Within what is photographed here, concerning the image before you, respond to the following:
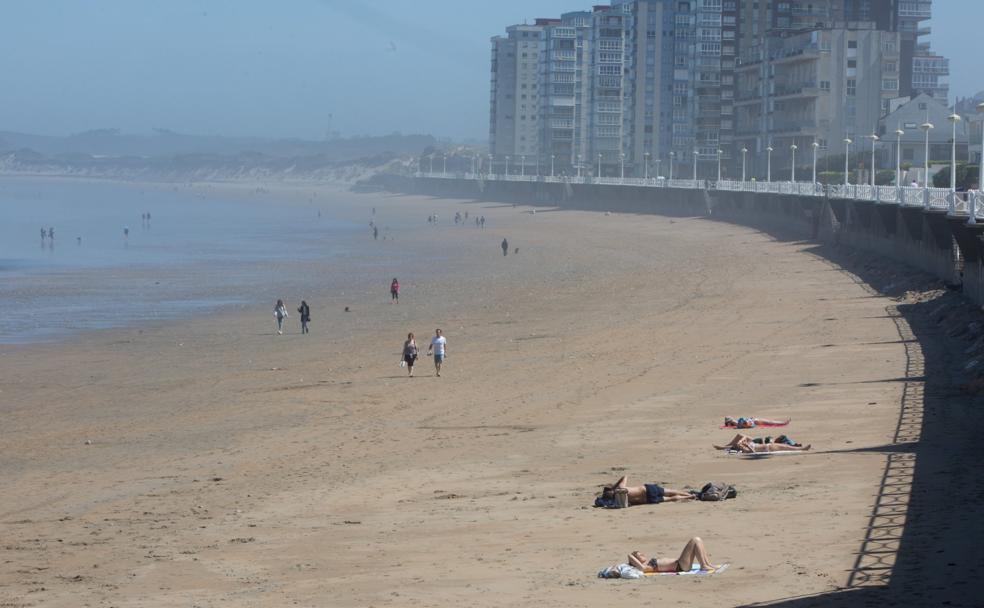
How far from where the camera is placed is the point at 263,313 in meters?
40.7

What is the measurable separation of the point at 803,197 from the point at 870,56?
44345 millimetres

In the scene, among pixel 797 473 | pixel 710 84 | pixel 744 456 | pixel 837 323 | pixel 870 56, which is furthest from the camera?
pixel 710 84

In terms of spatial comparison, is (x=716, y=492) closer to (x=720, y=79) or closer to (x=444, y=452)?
(x=444, y=452)

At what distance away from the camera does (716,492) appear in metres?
15.0

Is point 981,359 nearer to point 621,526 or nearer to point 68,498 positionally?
point 621,526

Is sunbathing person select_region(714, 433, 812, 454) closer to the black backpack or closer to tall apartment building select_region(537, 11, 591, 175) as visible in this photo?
the black backpack

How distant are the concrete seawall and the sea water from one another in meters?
19.7

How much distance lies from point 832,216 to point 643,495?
47.3 m

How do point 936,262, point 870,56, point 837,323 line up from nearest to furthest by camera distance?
point 837,323, point 936,262, point 870,56

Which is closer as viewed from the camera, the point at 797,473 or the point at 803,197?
the point at 797,473

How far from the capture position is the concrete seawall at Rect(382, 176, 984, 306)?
109 feet

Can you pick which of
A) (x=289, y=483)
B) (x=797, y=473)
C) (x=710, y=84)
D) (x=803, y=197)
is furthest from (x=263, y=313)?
(x=710, y=84)

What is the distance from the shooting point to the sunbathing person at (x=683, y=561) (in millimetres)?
12203

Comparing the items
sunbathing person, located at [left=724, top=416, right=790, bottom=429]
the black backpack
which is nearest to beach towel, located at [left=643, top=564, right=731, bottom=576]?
the black backpack
